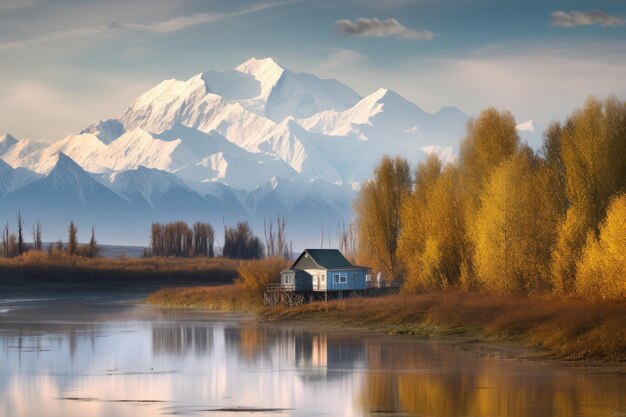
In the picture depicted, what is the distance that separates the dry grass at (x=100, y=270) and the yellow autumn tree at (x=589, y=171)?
95.3 metres

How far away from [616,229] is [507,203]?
12899 mm

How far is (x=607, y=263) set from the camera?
5738 centimetres

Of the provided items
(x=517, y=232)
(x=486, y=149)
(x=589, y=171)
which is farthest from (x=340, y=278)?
(x=589, y=171)

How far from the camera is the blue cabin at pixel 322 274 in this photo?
9550 cm

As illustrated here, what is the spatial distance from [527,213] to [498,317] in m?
11.6

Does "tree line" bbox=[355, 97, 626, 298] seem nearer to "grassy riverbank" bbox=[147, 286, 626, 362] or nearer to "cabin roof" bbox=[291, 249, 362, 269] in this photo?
"grassy riverbank" bbox=[147, 286, 626, 362]

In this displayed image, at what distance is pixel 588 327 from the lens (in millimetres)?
49406

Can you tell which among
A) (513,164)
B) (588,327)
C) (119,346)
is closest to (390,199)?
(513,164)

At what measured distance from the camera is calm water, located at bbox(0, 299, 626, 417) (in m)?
34.4

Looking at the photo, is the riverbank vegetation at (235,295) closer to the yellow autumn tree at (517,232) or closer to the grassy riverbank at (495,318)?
the grassy riverbank at (495,318)

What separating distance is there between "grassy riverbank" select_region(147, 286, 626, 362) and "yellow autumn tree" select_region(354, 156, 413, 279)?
12.0m

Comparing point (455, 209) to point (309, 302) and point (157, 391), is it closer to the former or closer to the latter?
point (309, 302)

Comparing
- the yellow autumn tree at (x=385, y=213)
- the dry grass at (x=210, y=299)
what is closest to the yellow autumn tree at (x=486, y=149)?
the yellow autumn tree at (x=385, y=213)

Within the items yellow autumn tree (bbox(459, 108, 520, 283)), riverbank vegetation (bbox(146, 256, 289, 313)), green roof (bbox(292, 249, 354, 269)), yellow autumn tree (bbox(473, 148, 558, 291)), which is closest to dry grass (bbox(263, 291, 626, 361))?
yellow autumn tree (bbox(473, 148, 558, 291))
